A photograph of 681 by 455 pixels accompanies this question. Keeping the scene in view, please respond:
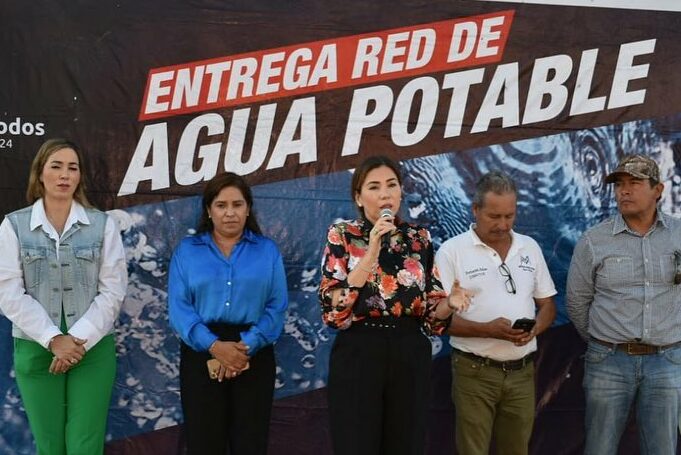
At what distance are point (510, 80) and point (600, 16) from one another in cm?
60

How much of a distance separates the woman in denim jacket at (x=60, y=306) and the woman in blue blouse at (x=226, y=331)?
0.34 metres

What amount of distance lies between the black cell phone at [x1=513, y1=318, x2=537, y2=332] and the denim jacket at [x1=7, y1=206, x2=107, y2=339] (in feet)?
6.04

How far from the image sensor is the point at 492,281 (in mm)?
3773

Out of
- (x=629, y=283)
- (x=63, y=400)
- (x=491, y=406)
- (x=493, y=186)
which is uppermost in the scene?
(x=493, y=186)

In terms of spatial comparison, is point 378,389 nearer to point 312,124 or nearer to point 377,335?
point 377,335

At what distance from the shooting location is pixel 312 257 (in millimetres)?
4352

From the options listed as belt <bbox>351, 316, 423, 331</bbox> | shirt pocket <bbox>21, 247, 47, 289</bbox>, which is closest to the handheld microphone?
belt <bbox>351, 316, 423, 331</bbox>

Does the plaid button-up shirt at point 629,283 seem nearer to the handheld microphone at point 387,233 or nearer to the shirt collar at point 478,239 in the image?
the shirt collar at point 478,239

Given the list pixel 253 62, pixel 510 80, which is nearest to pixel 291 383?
pixel 253 62

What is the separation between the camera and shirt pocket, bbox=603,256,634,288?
386 cm

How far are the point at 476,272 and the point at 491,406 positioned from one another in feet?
1.98

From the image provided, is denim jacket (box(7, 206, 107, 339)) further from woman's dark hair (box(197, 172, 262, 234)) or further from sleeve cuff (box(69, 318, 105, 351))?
woman's dark hair (box(197, 172, 262, 234))

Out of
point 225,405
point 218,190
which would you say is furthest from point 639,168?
point 225,405

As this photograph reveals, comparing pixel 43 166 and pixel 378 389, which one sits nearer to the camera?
pixel 378 389
